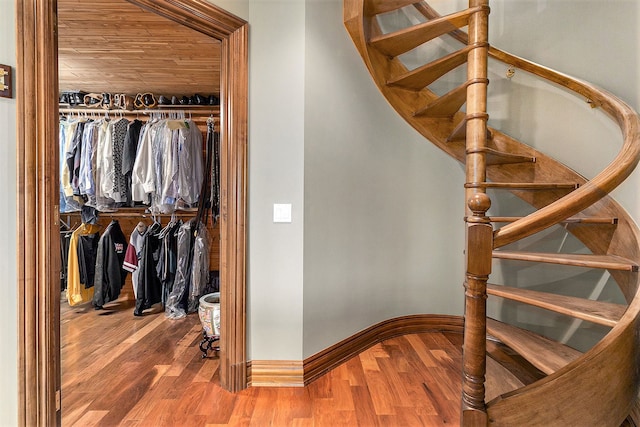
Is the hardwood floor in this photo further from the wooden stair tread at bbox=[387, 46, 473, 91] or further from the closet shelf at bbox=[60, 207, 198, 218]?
the wooden stair tread at bbox=[387, 46, 473, 91]

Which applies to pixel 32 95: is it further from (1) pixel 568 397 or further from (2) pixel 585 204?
(1) pixel 568 397

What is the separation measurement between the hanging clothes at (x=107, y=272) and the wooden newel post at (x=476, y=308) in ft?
10.8

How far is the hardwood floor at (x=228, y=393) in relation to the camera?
66.4 inches

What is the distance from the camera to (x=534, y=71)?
215cm

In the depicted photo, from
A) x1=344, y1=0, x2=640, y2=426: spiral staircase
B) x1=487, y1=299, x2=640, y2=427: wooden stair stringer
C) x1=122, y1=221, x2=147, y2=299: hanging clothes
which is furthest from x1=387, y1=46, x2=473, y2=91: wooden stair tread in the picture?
x1=122, y1=221, x2=147, y2=299: hanging clothes

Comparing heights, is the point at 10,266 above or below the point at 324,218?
below

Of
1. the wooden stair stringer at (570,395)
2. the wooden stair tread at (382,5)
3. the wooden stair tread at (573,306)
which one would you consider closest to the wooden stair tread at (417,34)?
the wooden stair tread at (382,5)

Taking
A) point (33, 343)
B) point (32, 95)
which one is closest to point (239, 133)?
point (32, 95)

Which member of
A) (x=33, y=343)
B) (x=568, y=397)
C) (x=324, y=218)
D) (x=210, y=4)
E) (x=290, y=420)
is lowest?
(x=290, y=420)

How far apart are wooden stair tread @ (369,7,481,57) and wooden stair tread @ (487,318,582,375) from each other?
174cm

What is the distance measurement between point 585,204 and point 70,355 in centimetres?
312

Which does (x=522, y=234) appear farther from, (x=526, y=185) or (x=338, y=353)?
(x=338, y=353)

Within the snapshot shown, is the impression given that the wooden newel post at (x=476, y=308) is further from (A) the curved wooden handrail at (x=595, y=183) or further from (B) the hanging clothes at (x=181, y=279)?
(B) the hanging clothes at (x=181, y=279)

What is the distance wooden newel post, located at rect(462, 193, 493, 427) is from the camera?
126 centimetres
